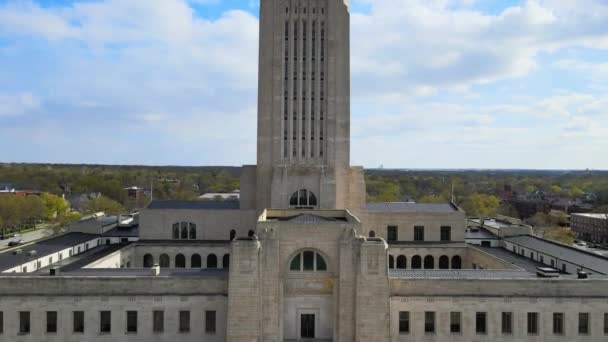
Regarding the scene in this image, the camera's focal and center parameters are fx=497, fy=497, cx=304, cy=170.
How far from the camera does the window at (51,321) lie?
1601 inches

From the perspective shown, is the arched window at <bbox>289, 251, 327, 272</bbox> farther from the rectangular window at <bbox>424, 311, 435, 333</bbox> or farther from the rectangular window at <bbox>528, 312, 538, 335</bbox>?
the rectangular window at <bbox>528, 312, 538, 335</bbox>

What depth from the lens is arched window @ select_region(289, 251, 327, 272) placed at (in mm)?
41781

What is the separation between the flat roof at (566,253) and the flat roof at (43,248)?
179 feet

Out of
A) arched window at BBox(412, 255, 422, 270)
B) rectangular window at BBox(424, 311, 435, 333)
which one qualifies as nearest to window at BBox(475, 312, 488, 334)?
rectangular window at BBox(424, 311, 435, 333)

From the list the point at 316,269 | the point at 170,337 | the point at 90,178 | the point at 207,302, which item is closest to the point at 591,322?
the point at 316,269

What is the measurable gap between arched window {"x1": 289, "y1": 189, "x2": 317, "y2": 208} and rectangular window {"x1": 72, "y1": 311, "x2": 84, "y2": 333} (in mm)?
30434

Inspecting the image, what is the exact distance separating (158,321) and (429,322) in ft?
74.3

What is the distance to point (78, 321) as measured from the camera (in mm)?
40938

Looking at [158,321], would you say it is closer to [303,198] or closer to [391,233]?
[303,198]

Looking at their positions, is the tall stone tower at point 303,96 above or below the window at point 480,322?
above

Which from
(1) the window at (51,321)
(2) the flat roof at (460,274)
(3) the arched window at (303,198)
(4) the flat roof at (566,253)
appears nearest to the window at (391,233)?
(3) the arched window at (303,198)

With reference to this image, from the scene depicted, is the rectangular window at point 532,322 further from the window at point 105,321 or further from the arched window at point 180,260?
the arched window at point 180,260

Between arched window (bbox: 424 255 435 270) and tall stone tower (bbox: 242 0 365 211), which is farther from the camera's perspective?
tall stone tower (bbox: 242 0 365 211)

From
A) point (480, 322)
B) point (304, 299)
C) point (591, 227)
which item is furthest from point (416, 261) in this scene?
point (591, 227)
